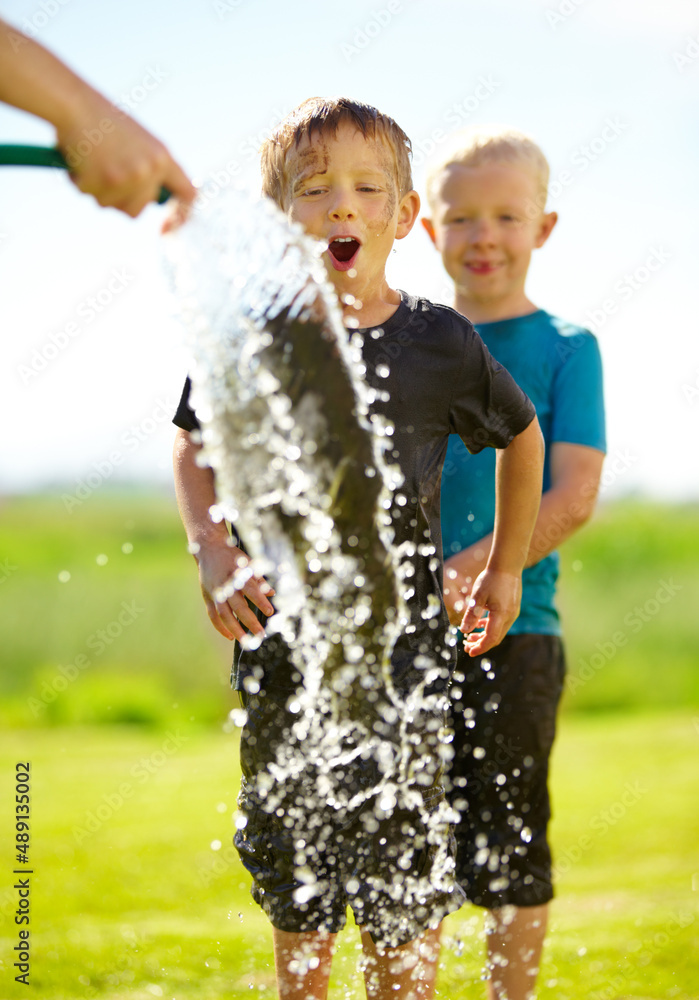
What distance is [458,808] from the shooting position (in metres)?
1.88

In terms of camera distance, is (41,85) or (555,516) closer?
(41,85)

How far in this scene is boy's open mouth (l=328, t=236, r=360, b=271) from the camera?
5.01ft

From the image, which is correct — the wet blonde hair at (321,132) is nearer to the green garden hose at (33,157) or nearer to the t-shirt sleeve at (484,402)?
the t-shirt sleeve at (484,402)

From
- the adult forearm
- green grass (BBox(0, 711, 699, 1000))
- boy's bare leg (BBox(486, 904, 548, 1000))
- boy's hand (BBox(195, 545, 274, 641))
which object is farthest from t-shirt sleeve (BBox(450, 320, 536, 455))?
green grass (BBox(0, 711, 699, 1000))

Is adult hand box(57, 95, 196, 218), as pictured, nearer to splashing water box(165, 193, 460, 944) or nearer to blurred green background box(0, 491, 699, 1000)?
splashing water box(165, 193, 460, 944)

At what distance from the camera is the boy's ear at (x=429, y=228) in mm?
2124

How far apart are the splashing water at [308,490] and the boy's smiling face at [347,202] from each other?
0.33 feet

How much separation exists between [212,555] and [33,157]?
644mm

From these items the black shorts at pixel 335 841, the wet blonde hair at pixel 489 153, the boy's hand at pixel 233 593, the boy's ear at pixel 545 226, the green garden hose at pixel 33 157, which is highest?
the wet blonde hair at pixel 489 153

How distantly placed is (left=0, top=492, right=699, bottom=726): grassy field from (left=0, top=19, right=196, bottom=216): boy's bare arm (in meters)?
4.76

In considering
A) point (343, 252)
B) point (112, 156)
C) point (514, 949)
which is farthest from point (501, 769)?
point (112, 156)

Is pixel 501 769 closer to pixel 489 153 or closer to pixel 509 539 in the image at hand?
pixel 509 539

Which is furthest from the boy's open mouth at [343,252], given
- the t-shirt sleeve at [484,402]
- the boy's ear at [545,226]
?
the boy's ear at [545,226]

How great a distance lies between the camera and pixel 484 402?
1606mm
